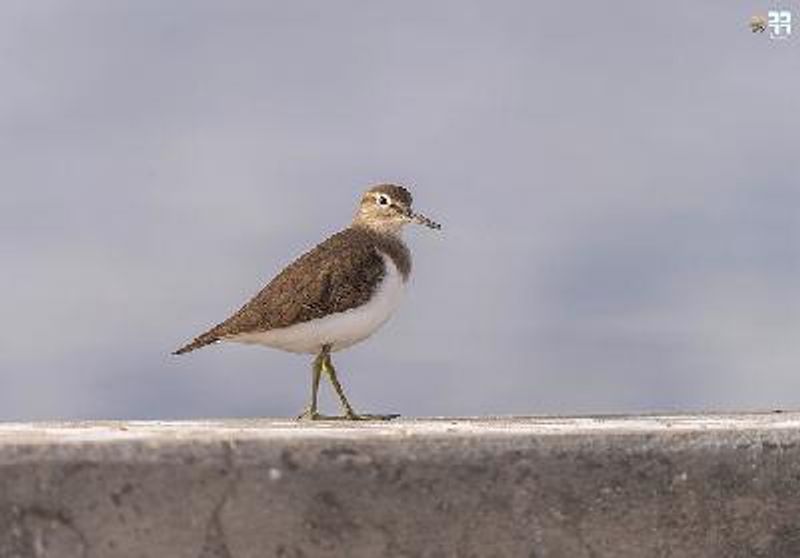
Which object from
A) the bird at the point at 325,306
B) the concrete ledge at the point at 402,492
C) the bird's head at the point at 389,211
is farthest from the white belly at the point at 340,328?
the concrete ledge at the point at 402,492

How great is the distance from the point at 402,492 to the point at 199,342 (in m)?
2.29

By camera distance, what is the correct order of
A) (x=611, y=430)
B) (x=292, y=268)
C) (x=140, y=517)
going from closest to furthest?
(x=140, y=517), (x=611, y=430), (x=292, y=268)

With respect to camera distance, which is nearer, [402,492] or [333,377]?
[402,492]

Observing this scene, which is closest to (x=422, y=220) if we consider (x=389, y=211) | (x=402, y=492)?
(x=389, y=211)

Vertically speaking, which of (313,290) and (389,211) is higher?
(389,211)

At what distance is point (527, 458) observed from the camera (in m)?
4.55

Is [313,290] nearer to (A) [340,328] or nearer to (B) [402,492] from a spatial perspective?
(A) [340,328]

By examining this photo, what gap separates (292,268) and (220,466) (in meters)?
2.12

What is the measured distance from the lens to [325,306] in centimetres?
629

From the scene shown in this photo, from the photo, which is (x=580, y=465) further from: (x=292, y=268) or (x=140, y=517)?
(x=292, y=268)

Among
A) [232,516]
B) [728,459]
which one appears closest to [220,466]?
[232,516]

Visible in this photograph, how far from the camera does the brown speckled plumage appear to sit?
6289 mm

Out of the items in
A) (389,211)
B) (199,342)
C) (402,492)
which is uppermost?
(389,211)

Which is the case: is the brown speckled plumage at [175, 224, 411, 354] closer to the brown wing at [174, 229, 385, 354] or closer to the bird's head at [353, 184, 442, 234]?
the brown wing at [174, 229, 385, 354]
